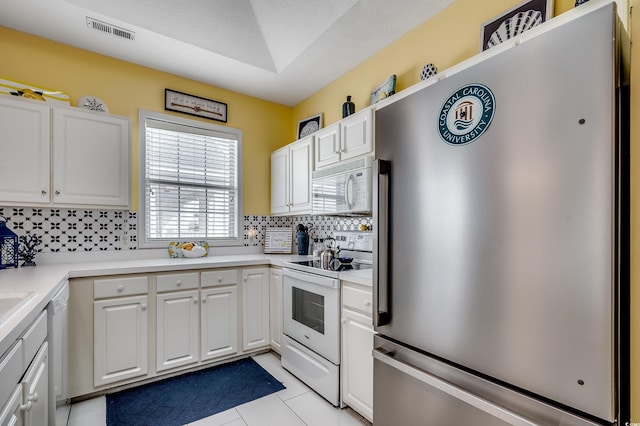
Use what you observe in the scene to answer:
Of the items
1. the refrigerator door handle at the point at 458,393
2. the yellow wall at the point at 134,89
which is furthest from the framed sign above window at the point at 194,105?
the refrigerator door handle at the point at 458,393

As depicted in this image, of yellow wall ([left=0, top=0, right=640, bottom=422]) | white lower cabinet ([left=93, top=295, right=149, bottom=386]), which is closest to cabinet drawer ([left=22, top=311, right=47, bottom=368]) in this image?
white lower cabinet ([left=93, top=295, right=149, bottom=386])

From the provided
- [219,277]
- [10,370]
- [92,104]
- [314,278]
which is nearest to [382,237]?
[314,278]

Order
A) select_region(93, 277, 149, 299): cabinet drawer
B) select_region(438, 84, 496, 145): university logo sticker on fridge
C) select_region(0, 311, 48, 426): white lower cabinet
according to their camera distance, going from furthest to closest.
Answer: select_region(93, 277, 149, 299): cabinet drawer
select_region(438, 84, 496, 145): university logo sticker on fridge
select_region(0, 311, 48, 426): white lower cabinet

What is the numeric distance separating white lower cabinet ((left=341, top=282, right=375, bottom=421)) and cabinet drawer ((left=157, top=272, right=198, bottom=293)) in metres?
1.29

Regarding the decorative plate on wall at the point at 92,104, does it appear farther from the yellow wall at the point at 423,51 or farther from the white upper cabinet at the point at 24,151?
Result: the yellow wall at the point at 423,51

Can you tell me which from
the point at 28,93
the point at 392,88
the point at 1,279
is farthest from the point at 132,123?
the point at 392,88

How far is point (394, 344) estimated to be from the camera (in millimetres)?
1338

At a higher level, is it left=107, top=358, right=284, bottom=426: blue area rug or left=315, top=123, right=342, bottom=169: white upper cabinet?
left=315, top=123, right=342, bottom=169: white upper cabinet

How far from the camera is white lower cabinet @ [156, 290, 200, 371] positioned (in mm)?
2461

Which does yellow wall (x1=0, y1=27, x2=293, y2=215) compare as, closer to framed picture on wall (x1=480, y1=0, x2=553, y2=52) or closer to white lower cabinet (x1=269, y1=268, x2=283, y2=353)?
white lower cabinet (x1=269, y1=268, x2=283, y2=353)

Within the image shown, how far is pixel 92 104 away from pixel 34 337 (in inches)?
84.4

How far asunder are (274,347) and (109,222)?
184 cm

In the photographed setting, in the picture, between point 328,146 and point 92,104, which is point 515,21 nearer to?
point 328,146

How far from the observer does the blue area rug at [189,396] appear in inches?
80.4
